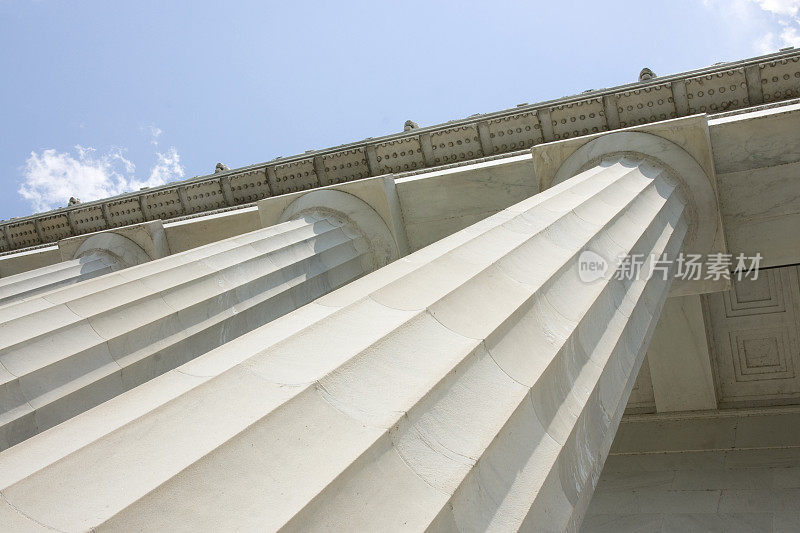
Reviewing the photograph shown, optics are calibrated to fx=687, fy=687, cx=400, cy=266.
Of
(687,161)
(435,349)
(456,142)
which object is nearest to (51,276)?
(456,142)

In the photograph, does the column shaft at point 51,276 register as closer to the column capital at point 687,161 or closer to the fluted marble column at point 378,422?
the fluted marble column at point 378,422

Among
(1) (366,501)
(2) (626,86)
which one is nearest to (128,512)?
(1) (366,501)

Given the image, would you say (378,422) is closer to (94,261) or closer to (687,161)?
(687,161)

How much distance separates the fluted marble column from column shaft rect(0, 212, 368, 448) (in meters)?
3.38

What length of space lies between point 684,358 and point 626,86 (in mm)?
5682

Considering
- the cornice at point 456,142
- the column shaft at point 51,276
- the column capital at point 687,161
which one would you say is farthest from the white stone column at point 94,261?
the column capital at point 687,161

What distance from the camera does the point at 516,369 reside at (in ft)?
14.8

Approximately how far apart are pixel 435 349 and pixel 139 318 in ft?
Result: 17.1

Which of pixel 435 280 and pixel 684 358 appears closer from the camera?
pixel 435 280

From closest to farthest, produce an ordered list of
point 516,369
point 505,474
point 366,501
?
1. point 366,501
2. point 505,474
3. point 516,369

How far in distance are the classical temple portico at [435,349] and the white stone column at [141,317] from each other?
1.3 inches

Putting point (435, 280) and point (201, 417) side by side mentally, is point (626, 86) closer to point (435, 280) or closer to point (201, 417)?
point (435, 280)

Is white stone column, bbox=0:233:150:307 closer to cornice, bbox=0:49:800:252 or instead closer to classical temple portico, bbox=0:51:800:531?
classical temple portico, bbox=0:51:800:531

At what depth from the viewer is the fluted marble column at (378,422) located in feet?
9.66
